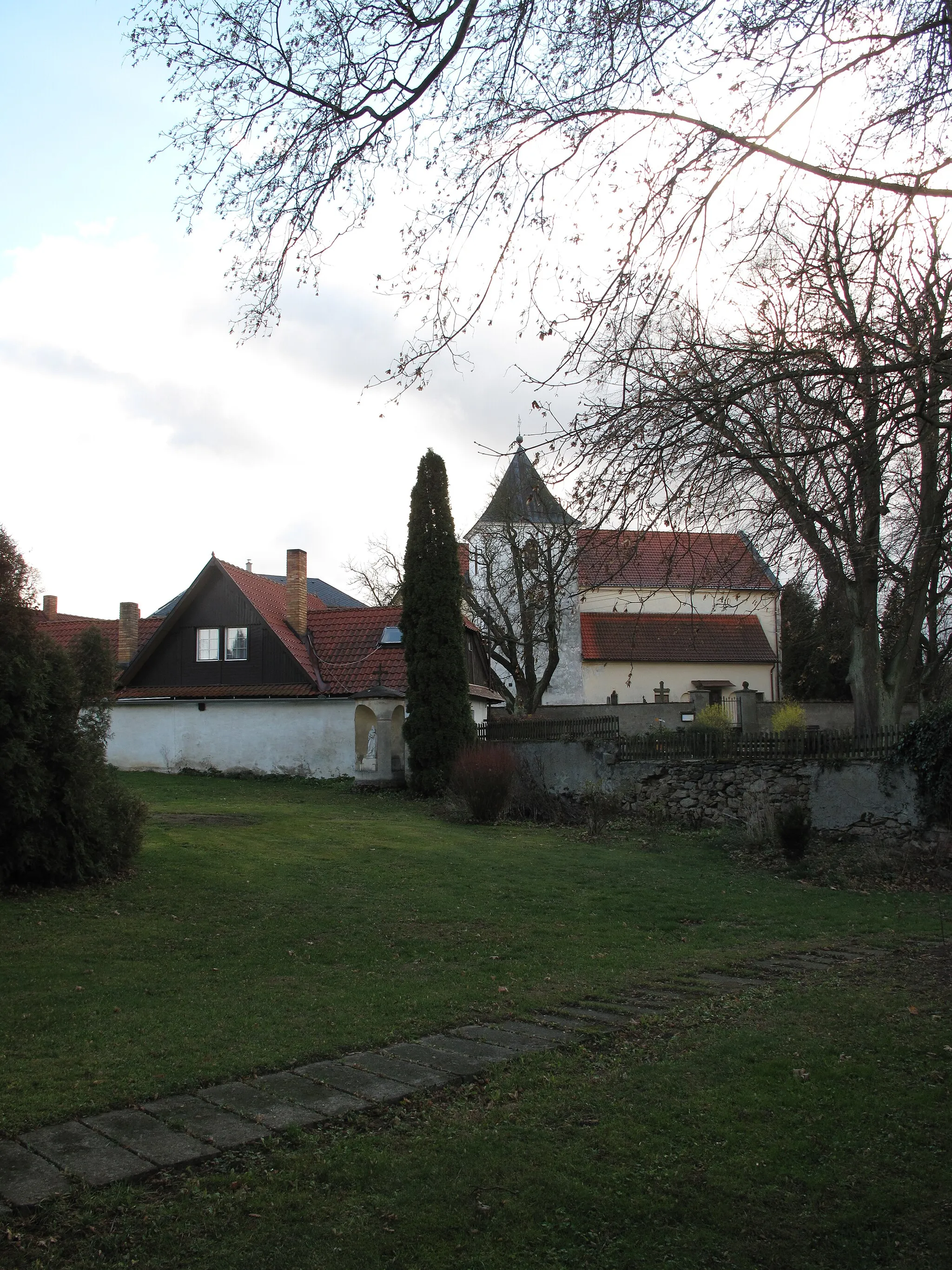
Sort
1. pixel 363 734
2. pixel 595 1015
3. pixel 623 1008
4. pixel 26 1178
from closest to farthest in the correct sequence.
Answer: pixel 26 1178 < pixel 595 1015 < pixel 623 1008 < pixel 363 734

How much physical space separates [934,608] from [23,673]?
10.6 meters

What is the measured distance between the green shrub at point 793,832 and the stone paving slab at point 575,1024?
9.11 meters

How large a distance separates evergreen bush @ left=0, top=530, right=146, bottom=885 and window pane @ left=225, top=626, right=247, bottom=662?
1643 cm

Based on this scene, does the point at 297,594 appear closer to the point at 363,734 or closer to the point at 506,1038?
the point at 363,734

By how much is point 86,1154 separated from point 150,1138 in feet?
0.88

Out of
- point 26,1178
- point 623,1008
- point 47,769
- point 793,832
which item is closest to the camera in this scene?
point 26,1178

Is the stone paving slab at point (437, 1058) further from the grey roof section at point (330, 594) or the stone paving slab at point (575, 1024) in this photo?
the grey roof section at point (330, 594)

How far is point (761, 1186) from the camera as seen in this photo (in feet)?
12.7

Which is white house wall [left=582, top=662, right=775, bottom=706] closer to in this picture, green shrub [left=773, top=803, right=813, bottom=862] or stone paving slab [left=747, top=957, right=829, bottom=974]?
green shrub [left=773, top=803, right=813, bottom=862]

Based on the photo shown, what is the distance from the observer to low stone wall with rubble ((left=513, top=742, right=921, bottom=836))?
50.4ft

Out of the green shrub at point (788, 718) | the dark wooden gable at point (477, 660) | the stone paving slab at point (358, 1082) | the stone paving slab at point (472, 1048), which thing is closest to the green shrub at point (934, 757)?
the stone paving slab at point (472, 1048)

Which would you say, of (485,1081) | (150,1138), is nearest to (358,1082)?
(485,1081)

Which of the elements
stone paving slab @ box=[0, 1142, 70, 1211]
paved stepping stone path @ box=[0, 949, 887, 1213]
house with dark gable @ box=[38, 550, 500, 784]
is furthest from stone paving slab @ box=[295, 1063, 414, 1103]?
house with dark gable @ box=[38, 550, 500, 784]

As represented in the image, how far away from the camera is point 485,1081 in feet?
16.5
